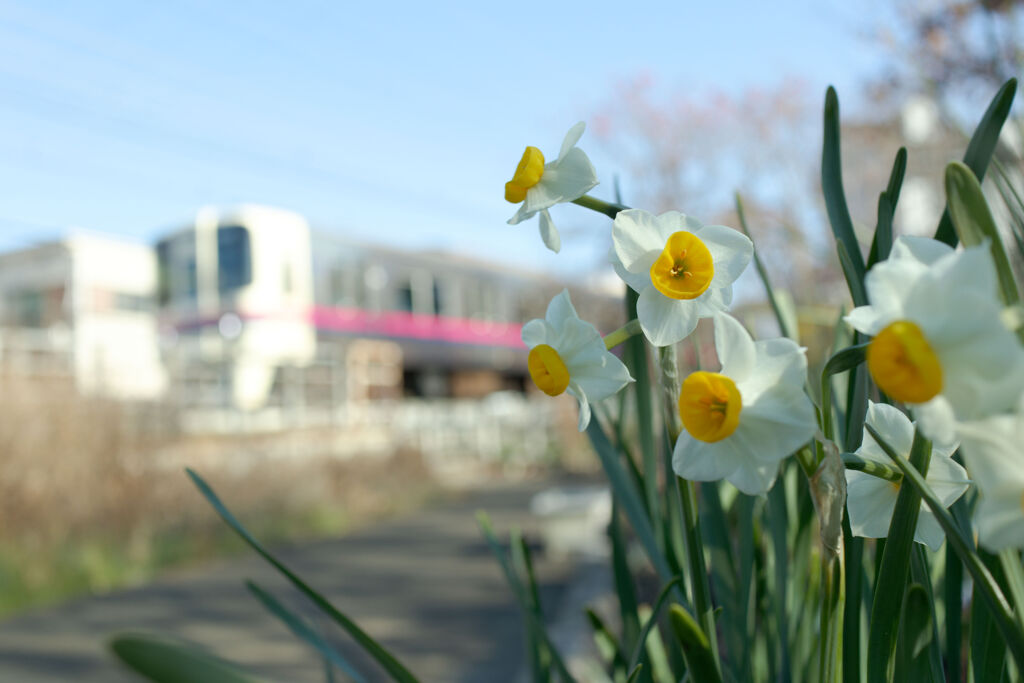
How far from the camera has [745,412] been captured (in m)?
0.35

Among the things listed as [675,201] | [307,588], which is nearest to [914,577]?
[307,588]

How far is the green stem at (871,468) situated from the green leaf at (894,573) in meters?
0.01

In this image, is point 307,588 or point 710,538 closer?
point 307,588

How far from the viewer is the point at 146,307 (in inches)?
470

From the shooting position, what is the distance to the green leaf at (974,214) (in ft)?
1.13

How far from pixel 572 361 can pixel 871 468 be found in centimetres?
16

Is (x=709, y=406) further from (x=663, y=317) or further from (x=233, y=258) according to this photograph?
(x=233, y=258)

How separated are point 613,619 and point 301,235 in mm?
9884

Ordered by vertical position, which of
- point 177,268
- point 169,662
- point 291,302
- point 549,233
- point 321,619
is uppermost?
point 177,268

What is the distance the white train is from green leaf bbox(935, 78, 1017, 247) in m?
9.23

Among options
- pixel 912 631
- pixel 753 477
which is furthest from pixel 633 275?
pixel 912 631

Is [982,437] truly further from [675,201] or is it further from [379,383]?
[675,201]

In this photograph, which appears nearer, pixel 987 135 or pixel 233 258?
pixel 987 135

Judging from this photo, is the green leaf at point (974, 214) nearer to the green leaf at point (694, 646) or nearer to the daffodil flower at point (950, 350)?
the daffodil flower at point (950, 350)
